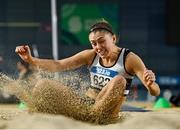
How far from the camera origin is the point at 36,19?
23.3 metres

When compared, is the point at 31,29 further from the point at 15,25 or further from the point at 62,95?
the point at 62,95

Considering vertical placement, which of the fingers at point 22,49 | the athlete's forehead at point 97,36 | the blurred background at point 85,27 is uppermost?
the athlete's forehead at point 97,36

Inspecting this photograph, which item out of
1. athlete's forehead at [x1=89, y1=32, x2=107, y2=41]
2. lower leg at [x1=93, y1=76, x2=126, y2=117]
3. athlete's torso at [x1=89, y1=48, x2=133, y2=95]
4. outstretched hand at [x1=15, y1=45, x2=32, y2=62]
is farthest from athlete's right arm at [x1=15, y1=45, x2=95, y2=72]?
lower leg at [x1=93, y1=76, x2=126, y2=117]

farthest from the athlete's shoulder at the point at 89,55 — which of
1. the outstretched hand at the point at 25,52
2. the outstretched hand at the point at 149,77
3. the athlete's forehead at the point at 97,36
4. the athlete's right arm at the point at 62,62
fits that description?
the outstretched hand at the point at 149,77

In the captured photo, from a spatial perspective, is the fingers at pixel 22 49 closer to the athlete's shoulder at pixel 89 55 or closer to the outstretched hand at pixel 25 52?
the outstretched hand at pixel 25 52

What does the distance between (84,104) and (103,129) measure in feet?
3.11

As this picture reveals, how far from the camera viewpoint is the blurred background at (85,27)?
22812 millimetres

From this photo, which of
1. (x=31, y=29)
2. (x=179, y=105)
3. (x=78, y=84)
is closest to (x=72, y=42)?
(x=31, y=29)

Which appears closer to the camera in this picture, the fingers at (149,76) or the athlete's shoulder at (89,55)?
the fingers at (149,76)

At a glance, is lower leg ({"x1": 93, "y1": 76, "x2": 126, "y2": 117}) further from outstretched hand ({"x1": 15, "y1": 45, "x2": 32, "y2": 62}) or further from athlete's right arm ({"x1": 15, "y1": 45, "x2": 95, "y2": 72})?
outstretched hand ({"x1": 15, "y1": 45, "x2": 32, "y2": 62})

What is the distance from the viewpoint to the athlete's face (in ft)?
16.2

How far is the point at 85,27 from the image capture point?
74.9 ft

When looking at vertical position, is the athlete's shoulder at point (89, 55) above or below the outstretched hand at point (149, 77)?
above

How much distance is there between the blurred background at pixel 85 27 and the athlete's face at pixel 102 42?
1760 centimetres
